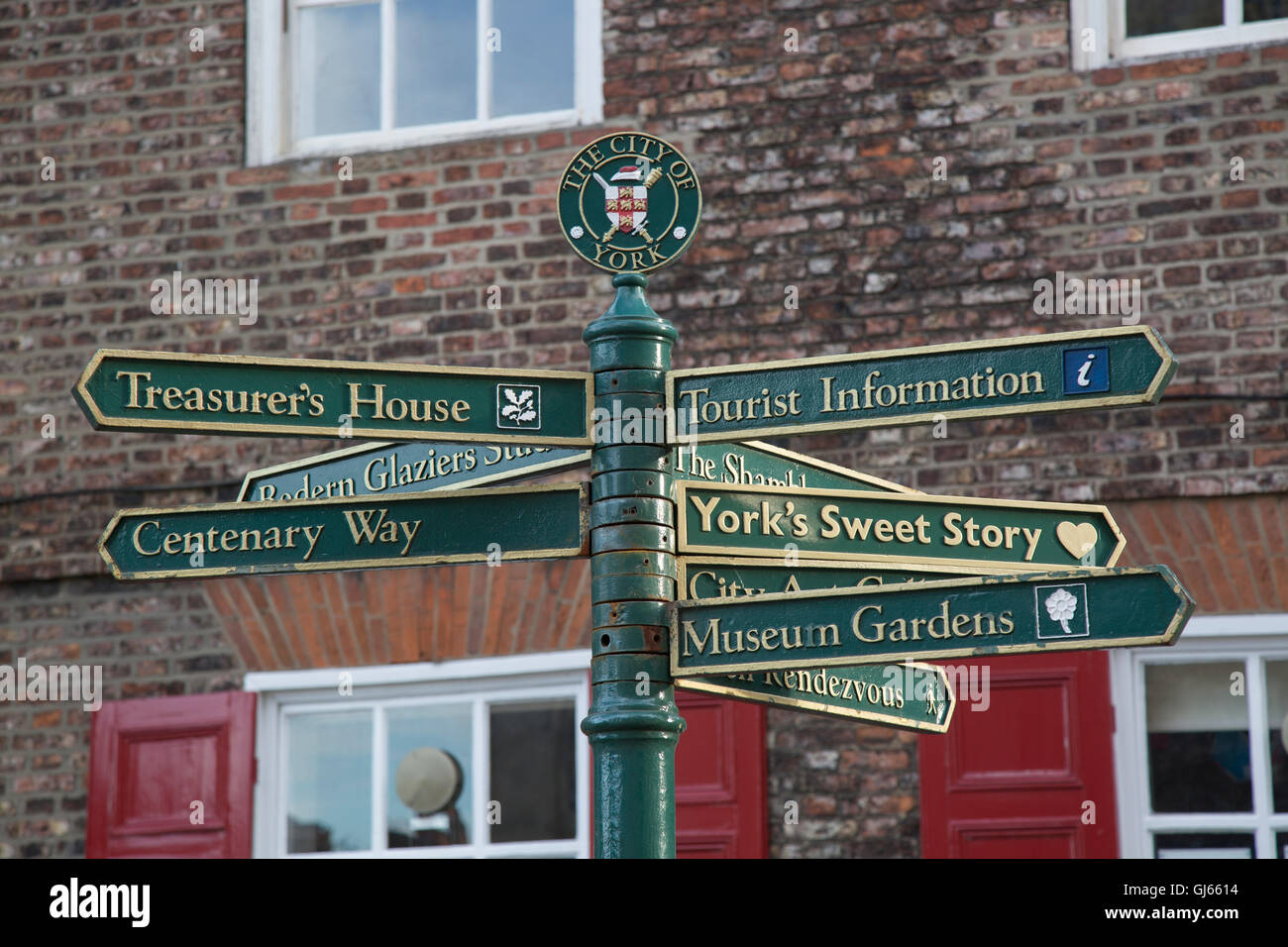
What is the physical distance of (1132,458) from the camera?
6051mm

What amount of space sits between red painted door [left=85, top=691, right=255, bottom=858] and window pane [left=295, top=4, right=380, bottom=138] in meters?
2.21

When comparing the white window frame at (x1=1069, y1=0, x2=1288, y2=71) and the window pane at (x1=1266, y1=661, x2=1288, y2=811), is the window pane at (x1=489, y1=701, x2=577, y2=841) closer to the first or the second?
the window pane at (x1=1266, y1=661, x2=1288, y2=811)

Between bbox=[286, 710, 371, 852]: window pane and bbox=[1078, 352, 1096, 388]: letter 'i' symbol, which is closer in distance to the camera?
bbox=[1078, 352, 1096, 388]: letter 'i' symbol

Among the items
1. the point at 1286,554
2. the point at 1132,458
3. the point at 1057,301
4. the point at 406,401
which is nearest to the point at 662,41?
the point at 1057,301

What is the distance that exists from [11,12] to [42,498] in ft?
6.57

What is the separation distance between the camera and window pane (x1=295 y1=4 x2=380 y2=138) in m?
7.18

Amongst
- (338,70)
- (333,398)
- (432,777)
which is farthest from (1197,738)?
(338,70)

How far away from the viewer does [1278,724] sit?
19.1ft

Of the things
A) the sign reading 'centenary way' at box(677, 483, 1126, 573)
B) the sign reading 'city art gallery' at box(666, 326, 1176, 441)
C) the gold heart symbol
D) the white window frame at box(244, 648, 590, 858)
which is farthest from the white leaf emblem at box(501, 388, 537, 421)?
the white window frame at box(244, 648, 590, 858)

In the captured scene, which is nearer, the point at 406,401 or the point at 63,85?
the point at 406,401

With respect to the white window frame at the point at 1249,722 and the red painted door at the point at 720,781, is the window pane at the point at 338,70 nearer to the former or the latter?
the red painted door at the point at 720,781

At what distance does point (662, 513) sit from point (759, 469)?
0.52 meters
